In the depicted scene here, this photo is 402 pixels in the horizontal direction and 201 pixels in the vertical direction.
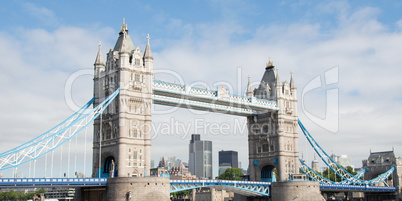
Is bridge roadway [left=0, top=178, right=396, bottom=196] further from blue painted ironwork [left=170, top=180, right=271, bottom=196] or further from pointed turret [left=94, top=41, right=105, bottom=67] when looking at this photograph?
pointed turret [left=94, top=41, right=105, bottom=67]

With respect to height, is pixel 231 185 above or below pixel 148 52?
below

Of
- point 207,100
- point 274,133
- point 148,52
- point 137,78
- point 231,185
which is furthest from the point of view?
point 274,133

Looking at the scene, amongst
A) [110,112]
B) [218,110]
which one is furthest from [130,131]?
[218,110]

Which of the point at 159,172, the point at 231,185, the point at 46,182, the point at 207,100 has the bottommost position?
the point at 231,185

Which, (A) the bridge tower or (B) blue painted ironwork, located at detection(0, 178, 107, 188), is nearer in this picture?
(B) blue painted ironwork, located at detection(0, 178, 107, 188)

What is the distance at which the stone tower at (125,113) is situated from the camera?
59.4 m

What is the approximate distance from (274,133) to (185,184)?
23.1 meters

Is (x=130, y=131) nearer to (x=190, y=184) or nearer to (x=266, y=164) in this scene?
(x=190, y=184)

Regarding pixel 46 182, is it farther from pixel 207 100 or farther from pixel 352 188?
pixel 352 188

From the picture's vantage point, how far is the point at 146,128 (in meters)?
61.7

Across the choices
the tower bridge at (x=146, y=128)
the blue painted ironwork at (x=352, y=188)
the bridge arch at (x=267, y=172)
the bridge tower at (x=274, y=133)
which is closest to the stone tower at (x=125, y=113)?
the tower bridge at (x=146, y=128)

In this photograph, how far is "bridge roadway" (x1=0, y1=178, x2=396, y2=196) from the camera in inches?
1935

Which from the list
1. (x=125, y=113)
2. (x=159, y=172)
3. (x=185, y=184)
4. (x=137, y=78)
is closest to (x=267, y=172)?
(x=185, y=184)

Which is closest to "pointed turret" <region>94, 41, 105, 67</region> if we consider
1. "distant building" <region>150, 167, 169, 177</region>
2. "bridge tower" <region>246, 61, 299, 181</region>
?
"distant building" <region>150, 167, 169, 177</region>
